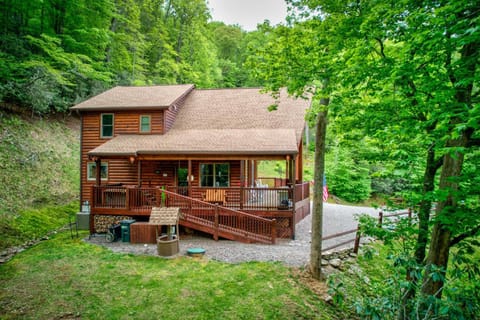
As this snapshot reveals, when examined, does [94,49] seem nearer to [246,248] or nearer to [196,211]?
[196,211]

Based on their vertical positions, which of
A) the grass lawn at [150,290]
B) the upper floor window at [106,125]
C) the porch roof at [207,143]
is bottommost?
the grass lawn at [150,290]

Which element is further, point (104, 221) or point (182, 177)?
point (182, 177)

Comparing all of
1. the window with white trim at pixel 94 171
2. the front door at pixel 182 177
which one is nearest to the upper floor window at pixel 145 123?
the window with white trim at pixel 94 171

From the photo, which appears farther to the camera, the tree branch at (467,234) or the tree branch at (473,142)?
the tree branch at (467,234)

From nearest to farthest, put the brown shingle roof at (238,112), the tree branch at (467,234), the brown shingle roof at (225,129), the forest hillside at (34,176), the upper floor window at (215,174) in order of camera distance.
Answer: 1. the tree branch at (467,234)
2. the brown shingle roof at (225,129)
3. the forest hillside at (34,176)
4. the upper floor window at (215,174)
5. the brown shingle roof at (238,112)

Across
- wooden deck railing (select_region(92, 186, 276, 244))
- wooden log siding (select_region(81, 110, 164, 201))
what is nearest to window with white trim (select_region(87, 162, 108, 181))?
wooden log siding (select_region(81, 110, 164, 201))

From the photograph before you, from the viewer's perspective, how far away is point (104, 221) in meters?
12.2

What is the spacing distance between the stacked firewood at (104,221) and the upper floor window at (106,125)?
504 centimetres

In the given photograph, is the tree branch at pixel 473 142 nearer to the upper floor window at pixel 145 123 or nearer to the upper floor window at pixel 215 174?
the upper floor window at pixel 215 174

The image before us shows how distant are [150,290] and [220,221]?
502 centimetres

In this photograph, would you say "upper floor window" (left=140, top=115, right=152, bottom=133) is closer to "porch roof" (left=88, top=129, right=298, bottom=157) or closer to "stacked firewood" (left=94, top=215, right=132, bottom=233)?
"porch roof" (left=88, top=129, right=298, bottom=157)

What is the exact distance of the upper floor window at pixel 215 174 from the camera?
46.3ft

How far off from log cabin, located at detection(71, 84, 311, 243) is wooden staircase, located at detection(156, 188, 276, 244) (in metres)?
0.04

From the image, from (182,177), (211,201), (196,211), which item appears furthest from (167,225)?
(182,177)
